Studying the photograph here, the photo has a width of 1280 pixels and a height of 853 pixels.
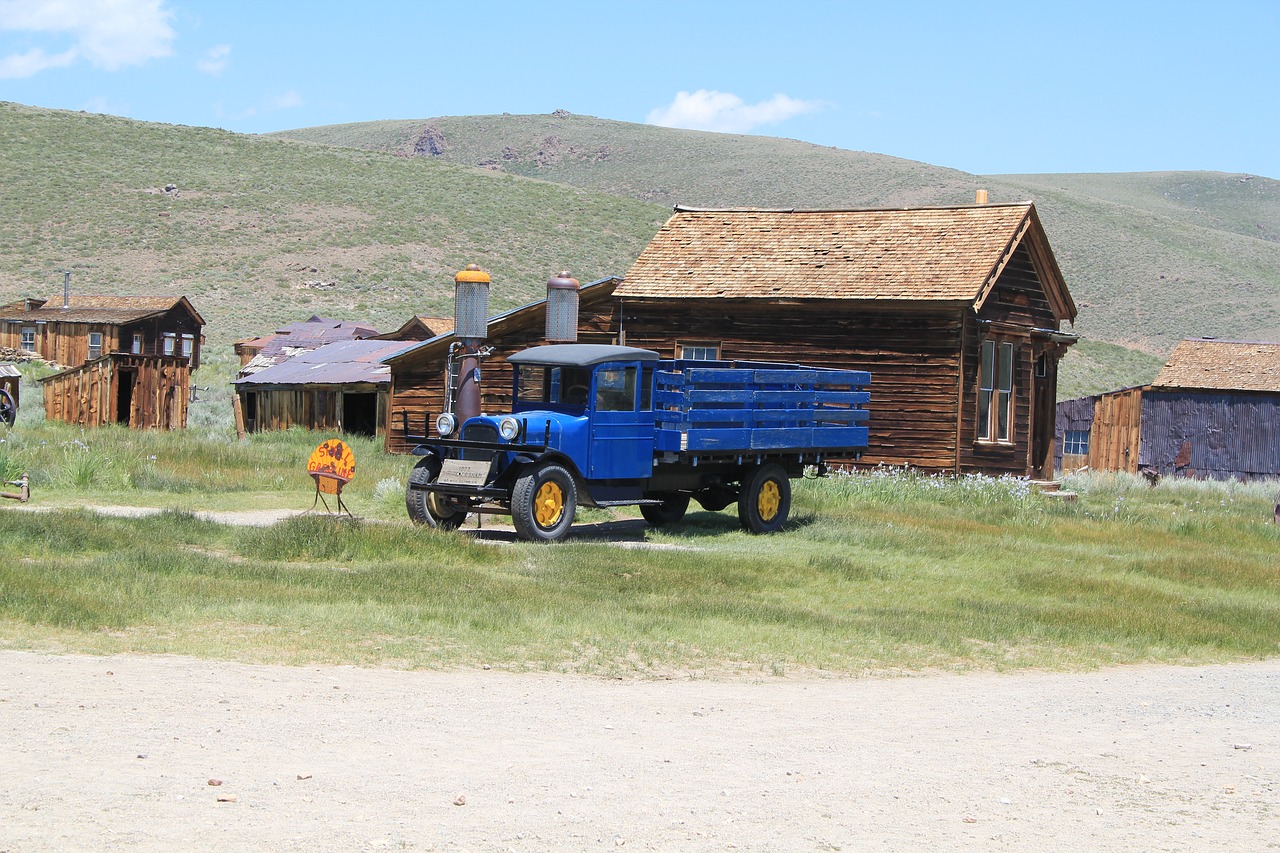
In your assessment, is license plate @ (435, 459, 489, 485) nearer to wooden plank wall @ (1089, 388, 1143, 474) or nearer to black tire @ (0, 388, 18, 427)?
black tire @ (0, 388, 18, 427)

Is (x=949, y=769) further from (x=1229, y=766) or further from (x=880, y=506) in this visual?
(x=880, y=506)

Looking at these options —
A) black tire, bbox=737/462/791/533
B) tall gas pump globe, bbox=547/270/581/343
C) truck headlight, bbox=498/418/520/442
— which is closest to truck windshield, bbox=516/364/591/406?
truck headlight, bbox=498/418/520/442

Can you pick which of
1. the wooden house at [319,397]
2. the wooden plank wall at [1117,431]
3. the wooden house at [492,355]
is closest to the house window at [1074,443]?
the wooden plank wall at [1117,431]

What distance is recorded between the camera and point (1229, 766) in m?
7.74

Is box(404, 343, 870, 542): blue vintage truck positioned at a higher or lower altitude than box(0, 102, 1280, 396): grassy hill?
lower

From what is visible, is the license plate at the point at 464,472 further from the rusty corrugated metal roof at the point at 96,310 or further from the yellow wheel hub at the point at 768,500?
the rusty corrugated metal roof at the point at 96,310

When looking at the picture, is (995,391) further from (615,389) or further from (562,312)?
(615,389)

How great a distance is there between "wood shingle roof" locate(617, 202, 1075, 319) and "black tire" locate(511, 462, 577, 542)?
10430mm

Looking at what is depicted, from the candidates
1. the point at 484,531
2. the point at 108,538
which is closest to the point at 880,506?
the point at 484,531

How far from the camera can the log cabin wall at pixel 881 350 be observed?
25266mm

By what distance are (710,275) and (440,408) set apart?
22.1 feet

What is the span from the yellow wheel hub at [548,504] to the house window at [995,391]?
11611 millimetres

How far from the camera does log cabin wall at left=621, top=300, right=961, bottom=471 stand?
2527 cm

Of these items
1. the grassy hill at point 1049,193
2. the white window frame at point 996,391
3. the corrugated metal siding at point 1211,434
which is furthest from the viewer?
the grassy hill at point 1049,193
